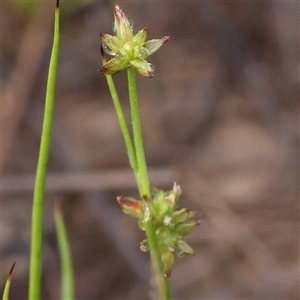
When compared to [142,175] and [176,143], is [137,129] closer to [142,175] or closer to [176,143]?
[142,175]

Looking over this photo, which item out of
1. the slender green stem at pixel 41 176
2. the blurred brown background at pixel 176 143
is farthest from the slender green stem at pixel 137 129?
the blurred brown background at pixel 176 143

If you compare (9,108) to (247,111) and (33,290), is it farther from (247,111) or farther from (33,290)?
(33,290)

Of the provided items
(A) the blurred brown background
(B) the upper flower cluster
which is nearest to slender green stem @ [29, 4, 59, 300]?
(B) the upper flower cluster

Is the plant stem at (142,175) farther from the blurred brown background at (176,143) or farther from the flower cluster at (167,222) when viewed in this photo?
the blurred brown background at (176,143)

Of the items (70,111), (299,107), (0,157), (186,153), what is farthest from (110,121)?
(299,107)

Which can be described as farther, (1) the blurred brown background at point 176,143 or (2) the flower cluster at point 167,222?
(1) the blurred brown background at point 176,143

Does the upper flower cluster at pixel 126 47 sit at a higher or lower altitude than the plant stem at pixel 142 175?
higher

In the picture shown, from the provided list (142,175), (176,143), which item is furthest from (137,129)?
(176,143)
